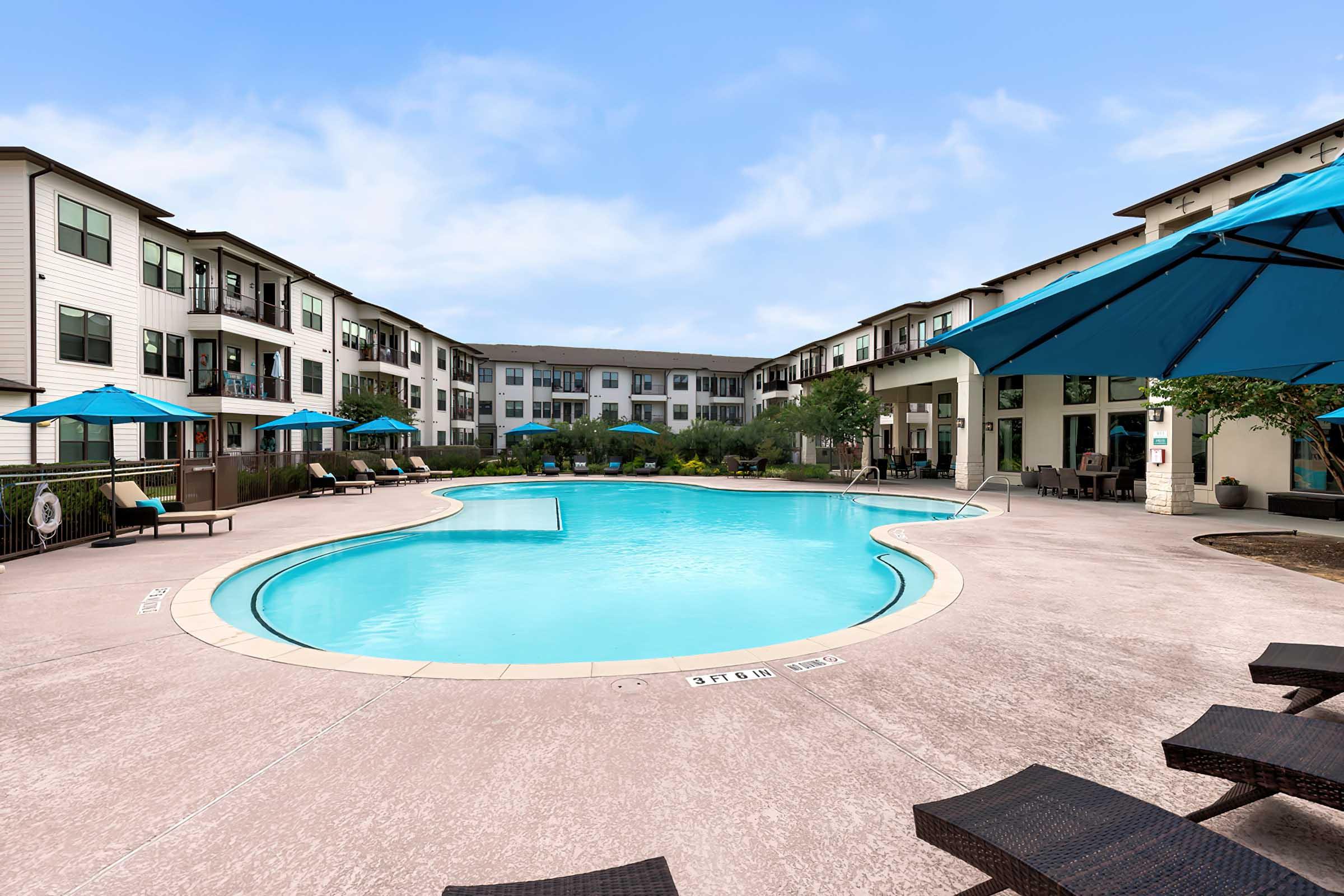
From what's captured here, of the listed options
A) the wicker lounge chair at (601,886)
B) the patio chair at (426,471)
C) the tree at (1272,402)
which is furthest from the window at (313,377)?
the tree at (1272,402)

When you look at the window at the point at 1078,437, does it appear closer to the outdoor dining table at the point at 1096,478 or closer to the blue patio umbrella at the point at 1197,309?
the outdoor dining table at the point at 1096,478

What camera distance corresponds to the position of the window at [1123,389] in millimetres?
19453

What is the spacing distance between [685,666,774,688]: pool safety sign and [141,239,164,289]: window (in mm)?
24186

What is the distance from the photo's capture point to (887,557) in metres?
9.99

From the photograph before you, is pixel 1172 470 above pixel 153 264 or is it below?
below

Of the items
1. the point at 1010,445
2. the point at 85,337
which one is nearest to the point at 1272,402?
the point at 1010,445

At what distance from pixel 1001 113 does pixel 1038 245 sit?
26314 millimetres

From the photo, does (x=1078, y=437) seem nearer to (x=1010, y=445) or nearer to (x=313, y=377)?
(x=1010, y=445)

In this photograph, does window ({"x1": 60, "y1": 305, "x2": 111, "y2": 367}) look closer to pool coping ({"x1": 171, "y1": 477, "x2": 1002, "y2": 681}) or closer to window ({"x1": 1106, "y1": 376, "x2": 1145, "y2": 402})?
pool coping ({"x1": 171, "y1": 477, "x2": 1002, "y2": 681})

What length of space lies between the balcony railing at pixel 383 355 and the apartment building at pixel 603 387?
1271 centimetres

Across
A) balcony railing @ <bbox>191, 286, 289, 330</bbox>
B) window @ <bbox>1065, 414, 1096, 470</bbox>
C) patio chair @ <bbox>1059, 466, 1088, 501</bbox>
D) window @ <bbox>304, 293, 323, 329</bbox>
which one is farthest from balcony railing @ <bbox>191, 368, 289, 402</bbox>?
window @ <bbox>1065, 414, 1096, 470</bbox>

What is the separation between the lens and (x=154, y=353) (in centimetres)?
2030

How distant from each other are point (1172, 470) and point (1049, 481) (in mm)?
4778

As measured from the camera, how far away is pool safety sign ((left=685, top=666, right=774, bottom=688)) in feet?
13.8
